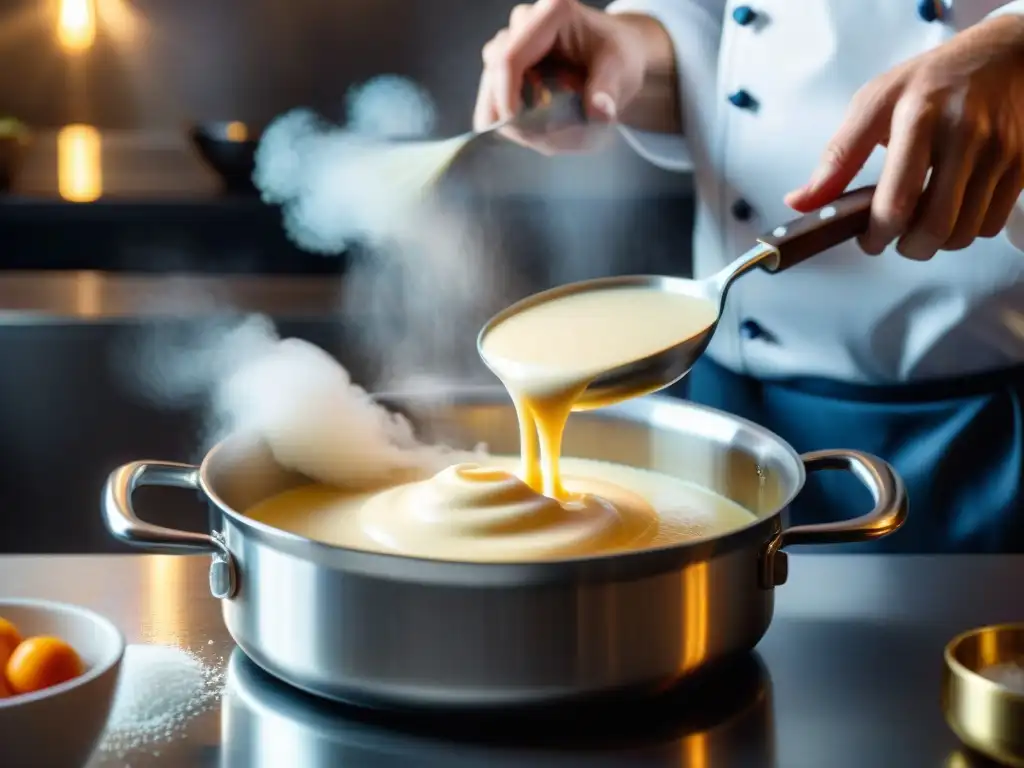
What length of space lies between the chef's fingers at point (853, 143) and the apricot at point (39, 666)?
71 centimetres

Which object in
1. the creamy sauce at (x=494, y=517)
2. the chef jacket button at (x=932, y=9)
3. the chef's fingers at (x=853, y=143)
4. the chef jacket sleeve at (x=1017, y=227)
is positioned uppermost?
the chef jacket button at (x=932, y=9)

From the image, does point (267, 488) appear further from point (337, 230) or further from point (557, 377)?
point (337, 230)

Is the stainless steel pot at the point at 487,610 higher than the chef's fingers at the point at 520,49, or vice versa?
the chef's fingers at the point at 520,49

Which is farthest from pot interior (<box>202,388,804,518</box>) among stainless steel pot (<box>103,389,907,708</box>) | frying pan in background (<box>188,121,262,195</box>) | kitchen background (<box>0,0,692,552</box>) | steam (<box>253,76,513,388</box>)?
frying pan in background (<box>188,121,262,195</box>)

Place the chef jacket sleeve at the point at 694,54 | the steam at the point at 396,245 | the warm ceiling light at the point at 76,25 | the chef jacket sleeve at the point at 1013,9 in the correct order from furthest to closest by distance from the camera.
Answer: the warm ceiling light at the point at 76,25, the steam at the point at 396,245, the chef jacket sleeve at the point at 694,54, the chef jacket sleeve at the point at 1013,9

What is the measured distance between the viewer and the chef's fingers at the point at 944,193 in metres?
1.11

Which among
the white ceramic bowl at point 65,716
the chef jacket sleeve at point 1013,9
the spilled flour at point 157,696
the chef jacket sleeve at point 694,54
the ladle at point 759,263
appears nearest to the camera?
the white ceramic bowl at point 65,716

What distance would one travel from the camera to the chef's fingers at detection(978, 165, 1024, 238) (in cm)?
117

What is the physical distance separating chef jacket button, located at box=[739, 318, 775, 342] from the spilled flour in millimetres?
874

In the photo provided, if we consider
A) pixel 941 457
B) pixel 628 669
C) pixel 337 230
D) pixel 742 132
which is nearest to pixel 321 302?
pixel 337 230

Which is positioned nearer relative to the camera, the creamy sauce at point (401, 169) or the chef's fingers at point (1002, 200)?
the chef's fingers at point (1002, 200)

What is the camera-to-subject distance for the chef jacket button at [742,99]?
1565 mm

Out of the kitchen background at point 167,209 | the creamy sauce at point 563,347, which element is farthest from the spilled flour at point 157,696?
the kitchen background at point 167,209

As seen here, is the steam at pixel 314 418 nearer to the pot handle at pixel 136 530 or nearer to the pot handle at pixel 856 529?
the pot handle at pixel 136 530
